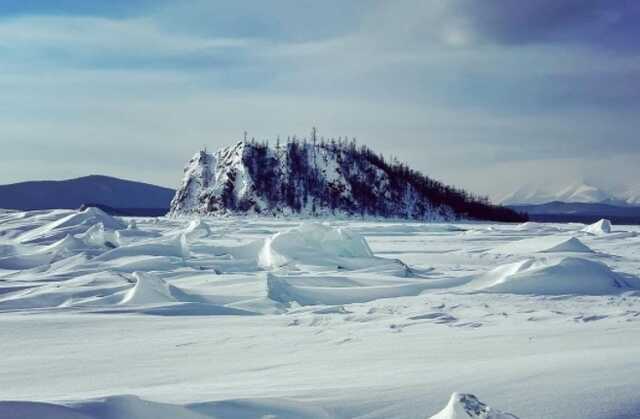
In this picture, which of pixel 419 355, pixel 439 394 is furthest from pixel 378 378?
pixel 419 355

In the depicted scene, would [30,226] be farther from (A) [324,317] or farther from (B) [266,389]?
(B) [266,389]

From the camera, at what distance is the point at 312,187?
226 feet

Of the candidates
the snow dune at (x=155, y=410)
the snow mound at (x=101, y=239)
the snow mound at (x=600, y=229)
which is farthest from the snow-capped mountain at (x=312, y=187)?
the snow dune at (x=155, y=410)

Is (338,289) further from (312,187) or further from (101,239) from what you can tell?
(312,187)

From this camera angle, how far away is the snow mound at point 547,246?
11422 mm

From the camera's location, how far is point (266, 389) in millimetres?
2873

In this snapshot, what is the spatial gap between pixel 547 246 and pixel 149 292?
319 inches

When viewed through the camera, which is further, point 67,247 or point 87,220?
point 87,220

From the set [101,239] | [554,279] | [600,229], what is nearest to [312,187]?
[600,229]

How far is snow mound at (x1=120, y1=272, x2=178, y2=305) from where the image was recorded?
626 centimetres

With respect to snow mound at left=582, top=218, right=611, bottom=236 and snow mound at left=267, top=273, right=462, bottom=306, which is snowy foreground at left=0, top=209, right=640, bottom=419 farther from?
snow mound at left=582, top=218, right=611, bottom=236

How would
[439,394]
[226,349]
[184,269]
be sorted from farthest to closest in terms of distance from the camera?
1. [184,269]
2. [226,349]
3. [439,394]

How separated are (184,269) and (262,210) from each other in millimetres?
53774

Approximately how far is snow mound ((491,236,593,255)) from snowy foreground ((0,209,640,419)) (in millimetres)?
698
